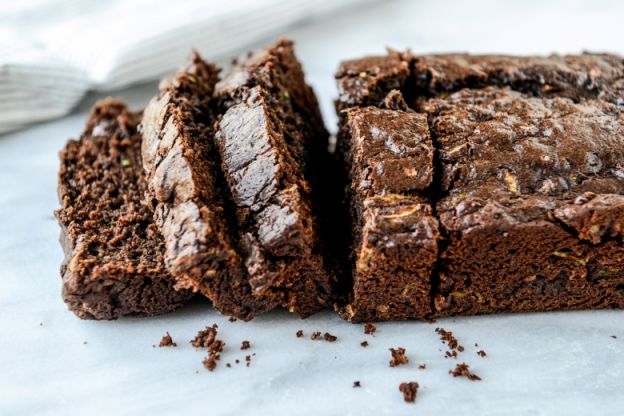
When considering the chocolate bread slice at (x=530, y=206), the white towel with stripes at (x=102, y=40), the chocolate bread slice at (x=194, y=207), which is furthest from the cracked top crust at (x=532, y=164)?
the white towel with stripes at (x=102, y=40)

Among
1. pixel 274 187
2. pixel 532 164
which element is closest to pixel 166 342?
pixel 274 187

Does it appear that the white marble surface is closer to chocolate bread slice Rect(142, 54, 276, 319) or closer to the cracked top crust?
chocolate bread slice Rect(142, 54, 276, 319)

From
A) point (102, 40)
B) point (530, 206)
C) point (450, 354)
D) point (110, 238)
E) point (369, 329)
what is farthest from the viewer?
point (102, 40)

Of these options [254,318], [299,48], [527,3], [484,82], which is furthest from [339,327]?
[527,3]

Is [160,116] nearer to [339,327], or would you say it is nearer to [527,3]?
[339,327]

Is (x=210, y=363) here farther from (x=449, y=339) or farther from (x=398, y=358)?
(x=449, y=339)

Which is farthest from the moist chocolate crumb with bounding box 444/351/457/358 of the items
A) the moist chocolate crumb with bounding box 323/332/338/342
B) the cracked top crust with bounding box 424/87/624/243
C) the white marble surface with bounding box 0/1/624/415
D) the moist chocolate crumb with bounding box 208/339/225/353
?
the moist chocolate crumb with bounding box 208/339/225/353

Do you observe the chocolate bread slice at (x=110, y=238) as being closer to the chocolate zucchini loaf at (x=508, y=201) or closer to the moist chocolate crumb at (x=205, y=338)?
the moist chocolate crumb at (x=205, y=338)
